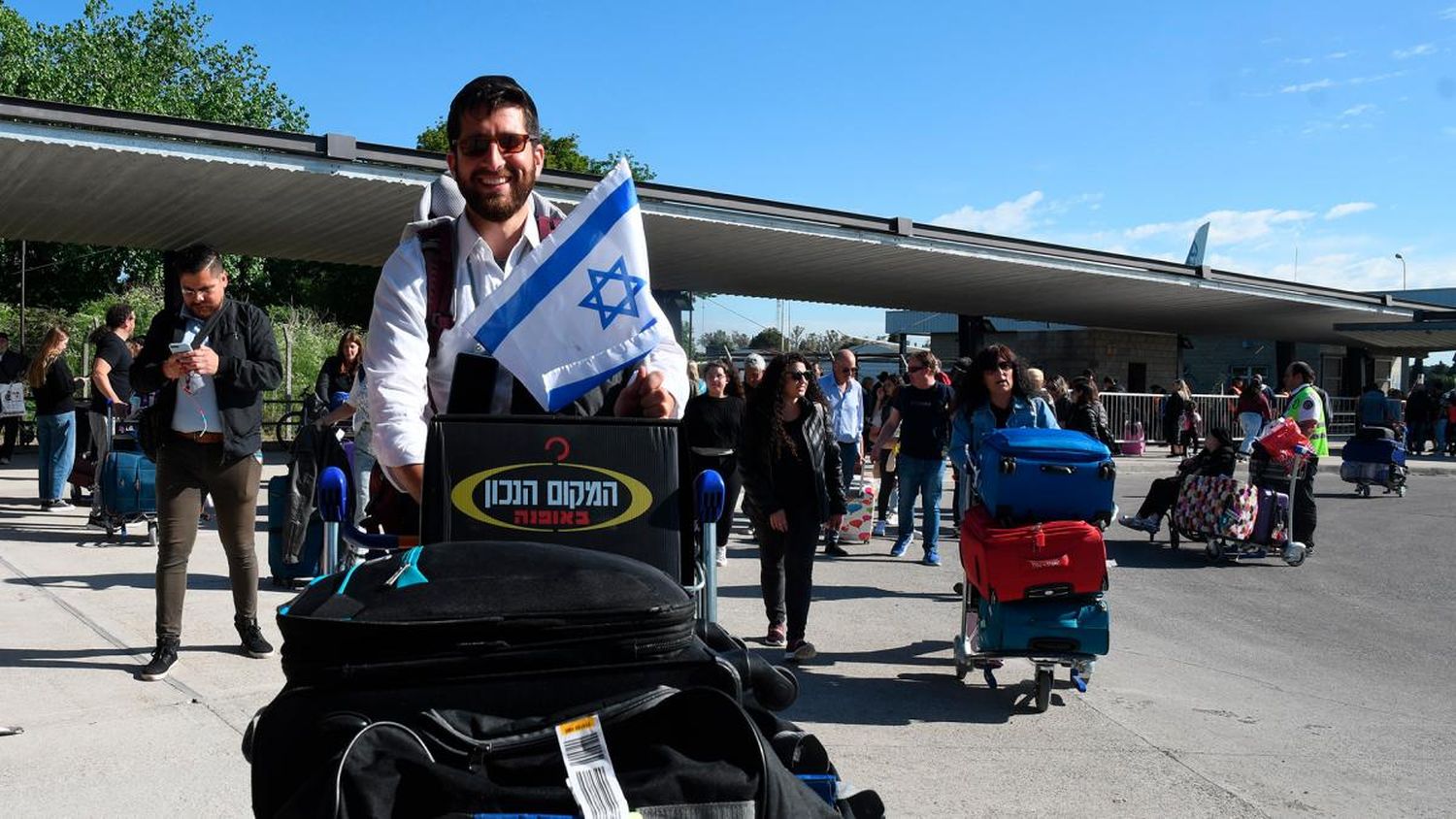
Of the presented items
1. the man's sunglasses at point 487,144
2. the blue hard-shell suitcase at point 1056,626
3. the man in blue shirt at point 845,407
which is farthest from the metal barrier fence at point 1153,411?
the man's sunglasses at point 487,144

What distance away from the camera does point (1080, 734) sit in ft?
18.5

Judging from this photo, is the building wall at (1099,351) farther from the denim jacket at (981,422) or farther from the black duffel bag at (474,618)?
the black duffel bag at (474,618)

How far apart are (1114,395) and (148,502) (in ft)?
77.4

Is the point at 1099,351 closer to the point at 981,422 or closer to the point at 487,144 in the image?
the point at 981,422

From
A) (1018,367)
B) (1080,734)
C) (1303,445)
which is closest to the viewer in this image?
(1080,734)

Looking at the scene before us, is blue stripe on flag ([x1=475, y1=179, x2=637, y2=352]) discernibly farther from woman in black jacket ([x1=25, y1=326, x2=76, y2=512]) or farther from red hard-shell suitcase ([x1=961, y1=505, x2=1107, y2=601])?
woman in black jacket ([x1=25, y1=326, x2=76, y2=512])

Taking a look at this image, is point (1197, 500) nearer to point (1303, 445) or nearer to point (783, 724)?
point (1303, 445)

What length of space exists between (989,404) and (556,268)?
19.3 ft

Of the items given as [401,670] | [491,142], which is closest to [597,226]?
[491,142]

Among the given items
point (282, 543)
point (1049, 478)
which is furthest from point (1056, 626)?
point (282, 543)

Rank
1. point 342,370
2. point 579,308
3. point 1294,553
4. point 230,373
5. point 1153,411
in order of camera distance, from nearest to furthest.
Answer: point 579,308, point 230,373, point 342,370, point 1294,553, point 1153,411

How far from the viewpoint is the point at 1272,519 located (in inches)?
472

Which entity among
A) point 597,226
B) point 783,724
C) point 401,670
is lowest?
point 783,724

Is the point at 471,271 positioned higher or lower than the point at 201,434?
higher
